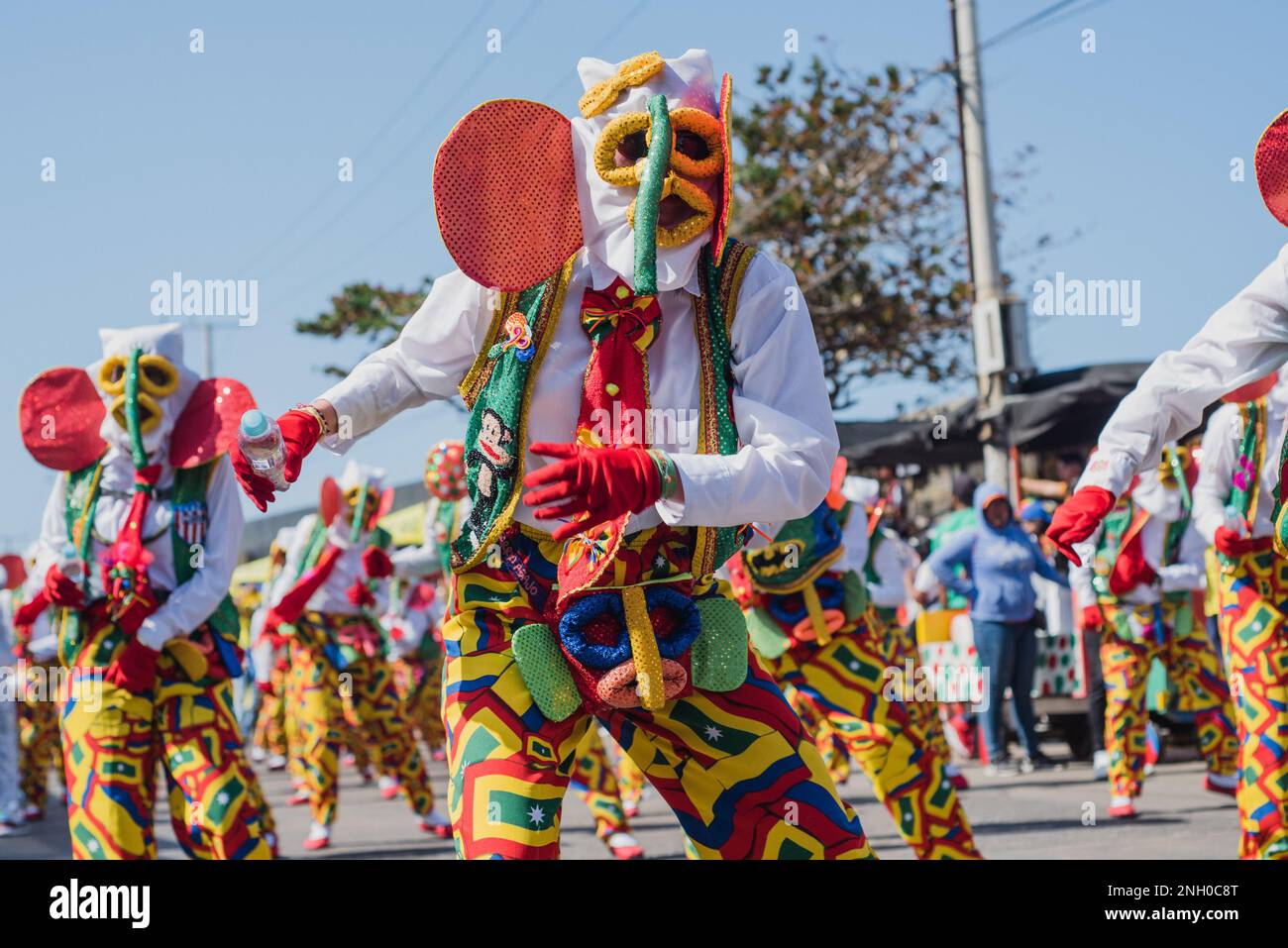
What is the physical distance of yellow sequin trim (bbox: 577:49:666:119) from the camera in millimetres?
3566

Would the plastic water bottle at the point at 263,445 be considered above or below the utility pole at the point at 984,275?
below

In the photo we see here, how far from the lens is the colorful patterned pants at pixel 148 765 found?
536 cm

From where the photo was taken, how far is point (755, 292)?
3512 mm

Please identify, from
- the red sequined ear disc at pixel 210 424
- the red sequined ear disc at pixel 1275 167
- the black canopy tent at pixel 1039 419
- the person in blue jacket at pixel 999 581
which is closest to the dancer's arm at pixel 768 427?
the red sequined ear disc at pixel 1275 167

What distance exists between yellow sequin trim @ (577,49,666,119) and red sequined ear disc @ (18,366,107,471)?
9.50ft

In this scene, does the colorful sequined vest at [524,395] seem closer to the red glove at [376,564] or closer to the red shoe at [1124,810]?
the red shoe at [1124,810]

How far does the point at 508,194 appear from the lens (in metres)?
3.58

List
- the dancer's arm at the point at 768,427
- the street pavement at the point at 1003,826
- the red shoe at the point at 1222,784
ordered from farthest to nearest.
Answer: the red shoe at the point at 1222,784, the street pavement at the point at 1003,826, the dancer's arm at the point at 768,427

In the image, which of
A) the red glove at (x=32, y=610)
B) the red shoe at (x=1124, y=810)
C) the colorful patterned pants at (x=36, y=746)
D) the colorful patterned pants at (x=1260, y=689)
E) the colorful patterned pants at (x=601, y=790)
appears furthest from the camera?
the colorful patterned pants at (x=36, y=746)

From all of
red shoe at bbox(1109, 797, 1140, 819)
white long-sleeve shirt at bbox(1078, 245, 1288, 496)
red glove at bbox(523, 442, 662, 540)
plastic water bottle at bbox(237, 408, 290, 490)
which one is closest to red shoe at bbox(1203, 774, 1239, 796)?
red shoe at bbox(1109, 797, 1140, 819)

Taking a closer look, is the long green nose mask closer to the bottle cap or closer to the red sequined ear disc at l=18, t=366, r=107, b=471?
the bottle cap

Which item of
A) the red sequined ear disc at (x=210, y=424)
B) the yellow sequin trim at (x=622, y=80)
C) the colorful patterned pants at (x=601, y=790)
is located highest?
the yellow sequin trim at (x=622, y=80)

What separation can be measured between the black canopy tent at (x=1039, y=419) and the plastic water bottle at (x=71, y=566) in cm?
679
